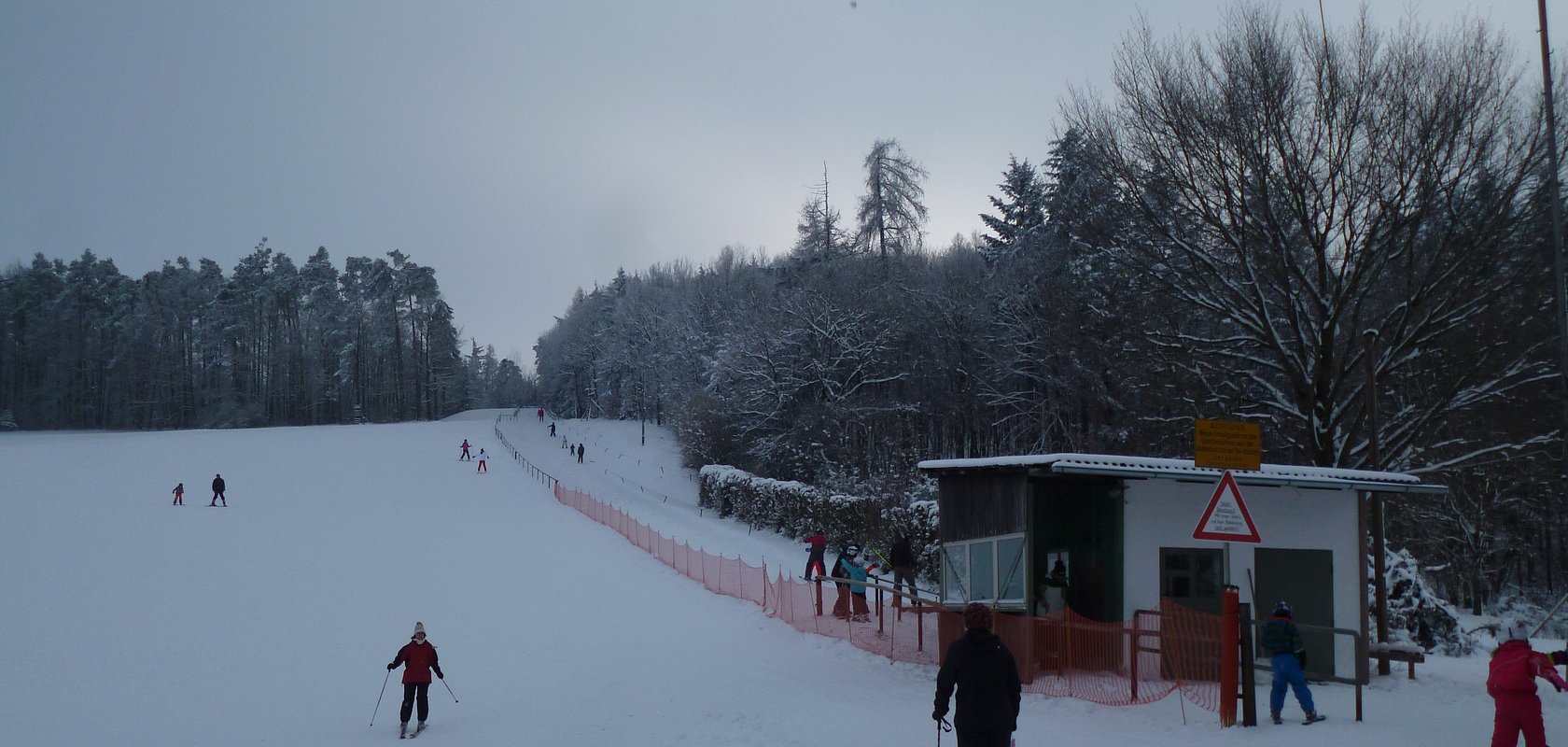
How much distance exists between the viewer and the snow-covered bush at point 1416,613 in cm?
1956

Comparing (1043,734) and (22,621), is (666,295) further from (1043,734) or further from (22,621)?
(1043,734)

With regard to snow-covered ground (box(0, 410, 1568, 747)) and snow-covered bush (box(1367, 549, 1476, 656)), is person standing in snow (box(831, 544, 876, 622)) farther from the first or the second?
snow-covered bush (box(1367, 549, 1476, 656))

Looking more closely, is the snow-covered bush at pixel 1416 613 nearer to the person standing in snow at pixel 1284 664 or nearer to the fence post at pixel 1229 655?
the person standing in snow at pixel 1284 664

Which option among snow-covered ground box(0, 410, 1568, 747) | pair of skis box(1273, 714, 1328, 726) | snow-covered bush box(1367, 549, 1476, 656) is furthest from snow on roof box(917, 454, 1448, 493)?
snow-covered bush box(1367, 549, 1476, 656)

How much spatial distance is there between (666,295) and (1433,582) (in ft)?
267

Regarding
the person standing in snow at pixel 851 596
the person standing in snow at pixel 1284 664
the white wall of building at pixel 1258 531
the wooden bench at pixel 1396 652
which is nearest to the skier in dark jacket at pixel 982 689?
the person standing in snow at pixel 1284 664

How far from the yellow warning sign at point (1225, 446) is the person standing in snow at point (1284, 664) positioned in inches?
61.9

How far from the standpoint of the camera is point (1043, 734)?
36.3ft

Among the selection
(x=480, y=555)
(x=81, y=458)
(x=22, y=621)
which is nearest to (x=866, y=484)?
(x=480, y=555)

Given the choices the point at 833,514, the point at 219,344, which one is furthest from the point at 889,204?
the point at 219,344

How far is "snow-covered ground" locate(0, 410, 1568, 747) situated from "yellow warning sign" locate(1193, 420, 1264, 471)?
2671 millimetres

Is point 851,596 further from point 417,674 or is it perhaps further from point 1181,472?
point 417,674

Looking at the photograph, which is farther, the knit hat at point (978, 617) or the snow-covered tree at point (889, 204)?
the snow-covered tree at point (889, 204)

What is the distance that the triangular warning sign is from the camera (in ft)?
33.4
